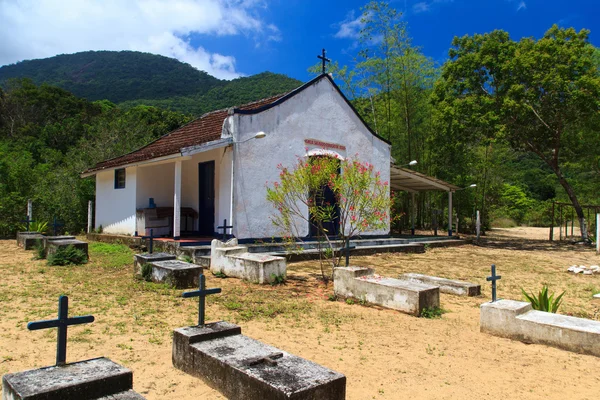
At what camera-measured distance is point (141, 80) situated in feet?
220

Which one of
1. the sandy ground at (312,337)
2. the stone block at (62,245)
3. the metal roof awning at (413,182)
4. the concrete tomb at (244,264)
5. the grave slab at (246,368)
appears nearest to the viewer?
the grave slab at (246,368)

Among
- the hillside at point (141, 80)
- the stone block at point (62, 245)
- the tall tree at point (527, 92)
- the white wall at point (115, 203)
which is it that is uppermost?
the hillside at point (141, 80)

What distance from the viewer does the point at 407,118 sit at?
21.4 meters

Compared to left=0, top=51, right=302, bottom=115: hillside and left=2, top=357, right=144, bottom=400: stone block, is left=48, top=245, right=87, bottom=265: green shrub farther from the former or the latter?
left=0, top=51, right=302, bottom=115: hillside

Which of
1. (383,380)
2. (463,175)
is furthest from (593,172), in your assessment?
(383,380)

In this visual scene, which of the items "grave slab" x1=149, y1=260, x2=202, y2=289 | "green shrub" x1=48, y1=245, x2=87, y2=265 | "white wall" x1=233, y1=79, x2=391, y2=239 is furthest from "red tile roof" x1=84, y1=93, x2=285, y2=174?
"grave slab" x1=149, y1=260, x2=202, y2=289

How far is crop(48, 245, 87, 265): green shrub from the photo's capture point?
31.6 feet

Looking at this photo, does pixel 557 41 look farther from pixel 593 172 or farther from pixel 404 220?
pixel 404 220

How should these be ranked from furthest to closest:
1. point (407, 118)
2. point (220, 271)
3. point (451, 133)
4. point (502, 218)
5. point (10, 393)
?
point (502, 218)
point (407, 118)
point (451, 133)
point (220, 271)
point (10, 393)

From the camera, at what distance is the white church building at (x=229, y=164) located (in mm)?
11641

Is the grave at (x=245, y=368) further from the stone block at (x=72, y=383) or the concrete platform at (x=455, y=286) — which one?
the concrete platform at (x=455, y=286)

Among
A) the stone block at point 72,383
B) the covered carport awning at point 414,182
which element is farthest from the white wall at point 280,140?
the stone block at point 72,383

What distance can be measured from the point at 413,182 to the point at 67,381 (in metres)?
17.1

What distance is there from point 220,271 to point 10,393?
628 cm
